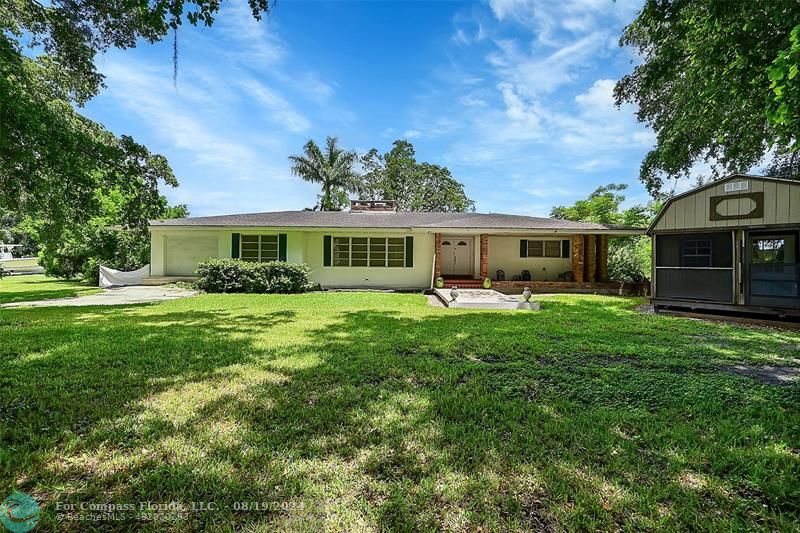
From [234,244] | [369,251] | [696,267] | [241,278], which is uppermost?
[234,244]

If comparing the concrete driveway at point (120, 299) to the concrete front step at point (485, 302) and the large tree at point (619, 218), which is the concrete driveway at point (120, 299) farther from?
the large tree at point (619, 218)

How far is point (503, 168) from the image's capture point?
81.6ft

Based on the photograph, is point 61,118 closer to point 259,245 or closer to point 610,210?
point 259,245

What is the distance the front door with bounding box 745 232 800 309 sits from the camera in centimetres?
743

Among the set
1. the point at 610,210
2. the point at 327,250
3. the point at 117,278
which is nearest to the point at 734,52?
the point at 327,250

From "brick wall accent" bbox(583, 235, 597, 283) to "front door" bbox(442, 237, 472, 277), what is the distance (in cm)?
459

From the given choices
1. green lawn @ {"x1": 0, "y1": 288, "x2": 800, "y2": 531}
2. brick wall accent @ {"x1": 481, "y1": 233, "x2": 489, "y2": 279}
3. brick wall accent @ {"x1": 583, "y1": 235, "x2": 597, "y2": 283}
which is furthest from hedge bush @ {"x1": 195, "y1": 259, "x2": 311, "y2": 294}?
brick wall accent @ {"x1": 583, "y1": 235, "x2": 597, "y2": 283}

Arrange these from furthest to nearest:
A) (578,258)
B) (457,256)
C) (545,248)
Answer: (457,256) < (545,248) < (578,258)

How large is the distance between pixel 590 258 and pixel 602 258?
808mm

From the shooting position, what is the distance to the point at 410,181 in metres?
33.9

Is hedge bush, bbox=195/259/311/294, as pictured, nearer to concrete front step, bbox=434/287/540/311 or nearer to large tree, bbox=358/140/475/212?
concrete front step, bbox=434/287/540/311

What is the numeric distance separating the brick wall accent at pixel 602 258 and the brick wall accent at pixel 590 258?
0.34 m

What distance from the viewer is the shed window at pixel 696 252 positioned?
29.7 feet

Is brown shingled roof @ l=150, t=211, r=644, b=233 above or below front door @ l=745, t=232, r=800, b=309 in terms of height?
above
